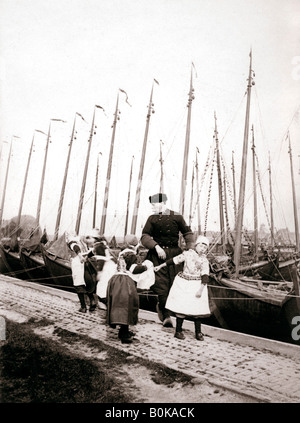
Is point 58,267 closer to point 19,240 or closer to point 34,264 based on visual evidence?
point 34,264

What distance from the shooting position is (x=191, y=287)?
13.8ft

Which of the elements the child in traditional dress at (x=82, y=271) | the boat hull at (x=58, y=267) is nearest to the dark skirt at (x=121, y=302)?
the child in traditional dress at (x=82, y=271)

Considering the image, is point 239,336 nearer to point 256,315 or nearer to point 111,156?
point 256,315

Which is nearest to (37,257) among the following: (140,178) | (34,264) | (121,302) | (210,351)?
(34,264)

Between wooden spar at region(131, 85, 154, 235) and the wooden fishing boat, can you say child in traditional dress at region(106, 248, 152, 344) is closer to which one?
wooden spar at region(131, 85, 154, 235)

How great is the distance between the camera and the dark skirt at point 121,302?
4.11m

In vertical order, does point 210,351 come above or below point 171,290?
below

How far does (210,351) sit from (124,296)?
1253 millimetres

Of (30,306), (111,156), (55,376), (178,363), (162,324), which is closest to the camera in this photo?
(55,376)

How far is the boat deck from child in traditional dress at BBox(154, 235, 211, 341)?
1.20 ft

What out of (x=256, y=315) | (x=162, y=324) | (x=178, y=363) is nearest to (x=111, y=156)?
(x=256, y=315)

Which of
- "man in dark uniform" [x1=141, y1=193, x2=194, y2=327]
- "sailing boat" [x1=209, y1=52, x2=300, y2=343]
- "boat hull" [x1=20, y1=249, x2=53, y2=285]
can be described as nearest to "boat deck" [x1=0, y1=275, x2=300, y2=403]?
"man in dark uniform" [x1=141, y1=193, x2=194, y2=327]

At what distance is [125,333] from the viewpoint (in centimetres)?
426
